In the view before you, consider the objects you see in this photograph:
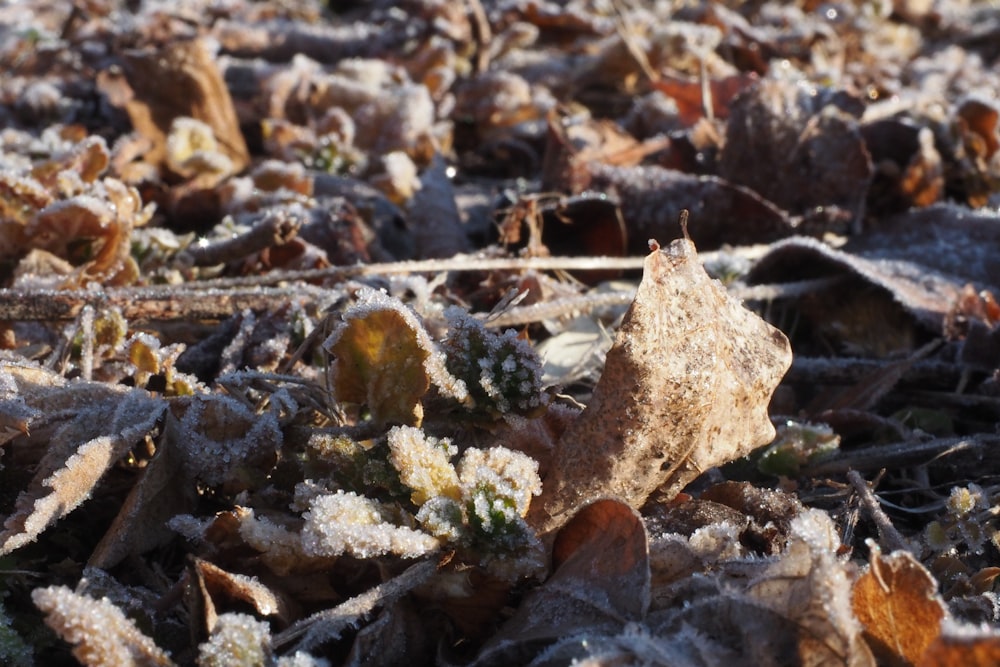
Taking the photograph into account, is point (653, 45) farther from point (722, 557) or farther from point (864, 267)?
point (722, 557)

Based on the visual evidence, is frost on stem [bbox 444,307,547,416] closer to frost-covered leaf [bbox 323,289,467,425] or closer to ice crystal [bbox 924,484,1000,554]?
frost-covered leaf [bbox 323,289,467,425]

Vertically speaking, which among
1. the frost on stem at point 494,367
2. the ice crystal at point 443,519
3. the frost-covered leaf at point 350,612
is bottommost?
the frost-covered leaf at point 350,612

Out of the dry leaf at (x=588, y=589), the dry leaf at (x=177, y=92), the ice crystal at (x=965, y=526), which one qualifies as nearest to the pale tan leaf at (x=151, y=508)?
the dry leaf at (x=588, y=589)

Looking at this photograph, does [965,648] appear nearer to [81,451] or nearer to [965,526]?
[965,526]

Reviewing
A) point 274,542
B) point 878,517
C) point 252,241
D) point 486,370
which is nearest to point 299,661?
point 274,542

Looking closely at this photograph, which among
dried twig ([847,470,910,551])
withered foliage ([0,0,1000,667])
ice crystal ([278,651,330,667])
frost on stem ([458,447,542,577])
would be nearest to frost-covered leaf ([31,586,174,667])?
withered foliage ([0,0,1000,667])

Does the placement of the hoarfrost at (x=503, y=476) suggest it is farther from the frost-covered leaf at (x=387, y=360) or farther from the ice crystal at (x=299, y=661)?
the ice crystal at (x=299, y=661)
